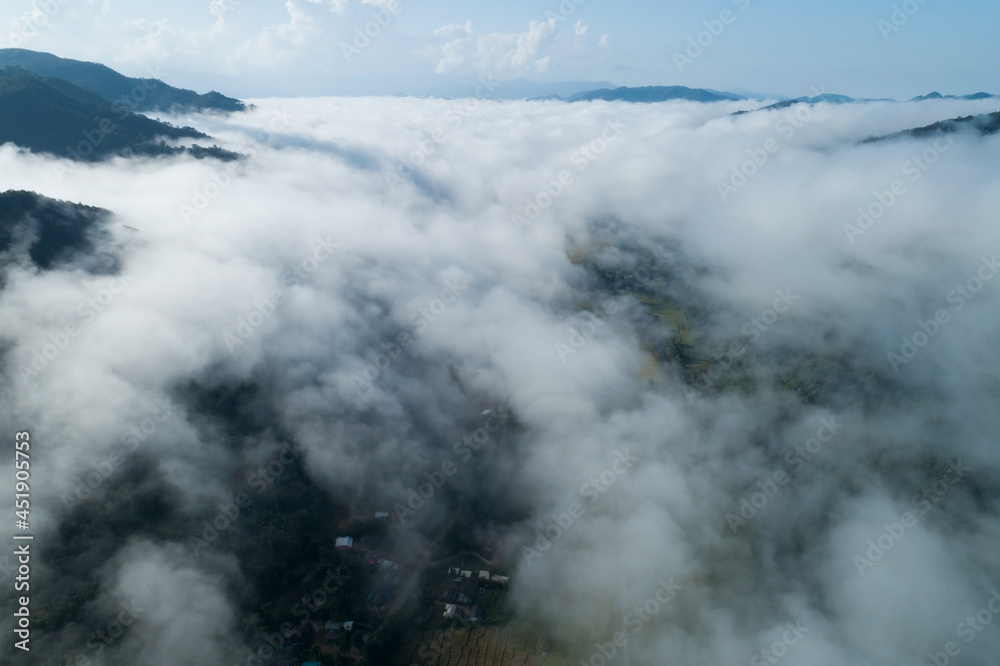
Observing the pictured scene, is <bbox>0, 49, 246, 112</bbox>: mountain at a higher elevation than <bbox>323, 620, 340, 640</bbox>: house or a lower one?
higher

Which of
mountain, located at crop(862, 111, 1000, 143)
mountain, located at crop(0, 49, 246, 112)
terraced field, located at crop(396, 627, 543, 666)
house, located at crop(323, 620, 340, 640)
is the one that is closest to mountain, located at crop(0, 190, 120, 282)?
house, located at crop(323, 620, 340, 640)

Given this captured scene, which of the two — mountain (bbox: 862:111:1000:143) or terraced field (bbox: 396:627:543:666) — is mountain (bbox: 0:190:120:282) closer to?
terraced field (bbox: 396:627:543:666)

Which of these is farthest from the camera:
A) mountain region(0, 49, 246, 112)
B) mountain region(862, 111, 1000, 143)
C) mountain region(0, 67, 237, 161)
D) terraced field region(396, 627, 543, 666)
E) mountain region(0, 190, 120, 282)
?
mountain region(0, 49, 246, 112)

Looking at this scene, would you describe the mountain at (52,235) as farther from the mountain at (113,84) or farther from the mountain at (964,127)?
the mountain at (964,127)

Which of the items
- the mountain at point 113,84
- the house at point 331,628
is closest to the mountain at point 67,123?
the mountain at point 113,84

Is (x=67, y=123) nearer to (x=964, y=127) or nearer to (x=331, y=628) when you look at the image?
(x=331, y=628)

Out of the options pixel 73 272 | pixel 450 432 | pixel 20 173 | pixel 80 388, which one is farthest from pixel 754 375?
pixel 20 173

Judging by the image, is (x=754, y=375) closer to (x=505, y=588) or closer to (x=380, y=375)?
(x=505, y=588)

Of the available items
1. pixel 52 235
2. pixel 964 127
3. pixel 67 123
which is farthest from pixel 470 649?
pixel 964 127
